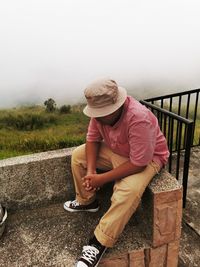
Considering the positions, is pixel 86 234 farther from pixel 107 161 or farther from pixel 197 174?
pixel 197 174

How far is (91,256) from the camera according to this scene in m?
2.53

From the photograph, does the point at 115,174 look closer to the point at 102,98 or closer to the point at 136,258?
the point at 102,98

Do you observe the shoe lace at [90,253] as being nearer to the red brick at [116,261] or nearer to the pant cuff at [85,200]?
the red brick at [116,261]

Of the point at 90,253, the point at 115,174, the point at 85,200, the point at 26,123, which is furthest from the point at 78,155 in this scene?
the point at 26,123

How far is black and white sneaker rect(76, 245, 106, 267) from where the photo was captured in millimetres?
2492

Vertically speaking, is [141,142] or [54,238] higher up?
[141,142]

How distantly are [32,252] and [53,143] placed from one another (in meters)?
5.97

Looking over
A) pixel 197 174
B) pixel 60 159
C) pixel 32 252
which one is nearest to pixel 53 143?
pixel 197 174

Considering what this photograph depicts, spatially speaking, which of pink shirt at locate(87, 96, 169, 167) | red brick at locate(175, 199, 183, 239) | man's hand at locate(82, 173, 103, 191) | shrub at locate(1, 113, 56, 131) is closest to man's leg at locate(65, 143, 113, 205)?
pink shirt at locate(87, 96, 169, 167)

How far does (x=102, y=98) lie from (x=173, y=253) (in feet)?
4.65

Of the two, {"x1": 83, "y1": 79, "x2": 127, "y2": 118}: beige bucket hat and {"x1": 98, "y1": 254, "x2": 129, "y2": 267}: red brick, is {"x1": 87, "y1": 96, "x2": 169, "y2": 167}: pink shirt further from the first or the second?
{"x1": 98, "y1": 254, "x2": 129, "y2": 267}: red brick

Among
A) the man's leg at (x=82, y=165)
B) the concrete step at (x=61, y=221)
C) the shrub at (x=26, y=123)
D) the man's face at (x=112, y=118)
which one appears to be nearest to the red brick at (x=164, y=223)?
the concrete step at (x=61, y=221)

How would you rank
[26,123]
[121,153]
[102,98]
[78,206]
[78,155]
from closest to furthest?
1. [102,98]
2. [121,153]
3. [78,155]
4. [78,206]
5. [26,123]

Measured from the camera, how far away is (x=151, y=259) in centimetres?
275
